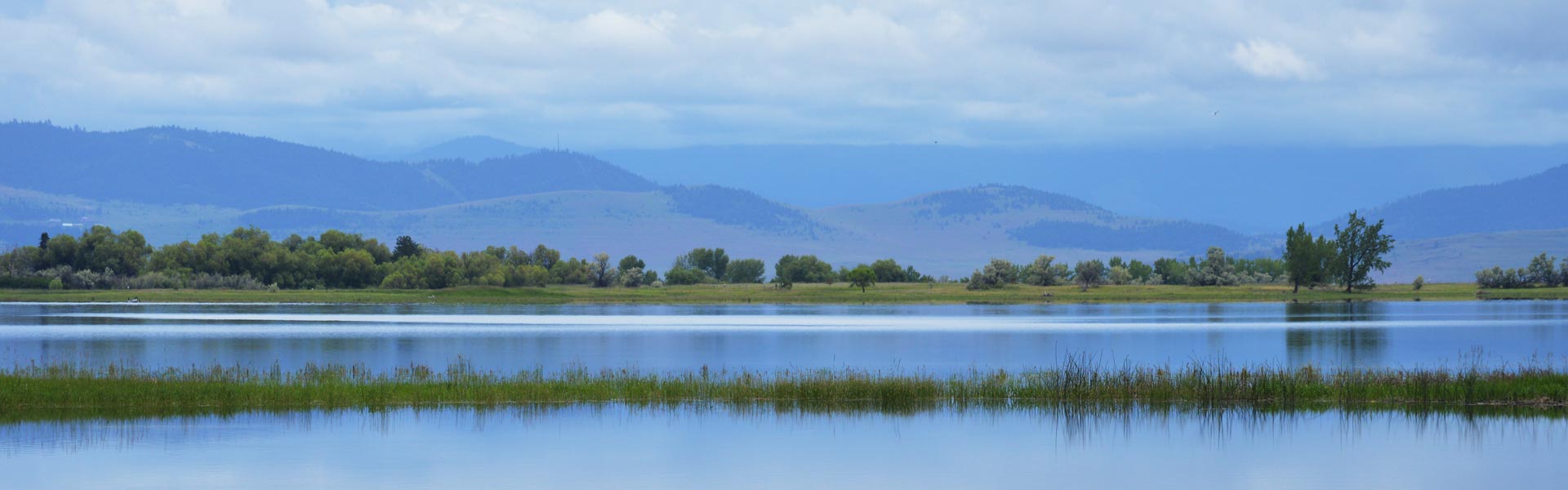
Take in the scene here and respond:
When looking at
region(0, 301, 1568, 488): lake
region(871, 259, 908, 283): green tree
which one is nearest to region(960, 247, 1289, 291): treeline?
region(871, 259, 908, 283): green tree

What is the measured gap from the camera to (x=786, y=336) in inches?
2665

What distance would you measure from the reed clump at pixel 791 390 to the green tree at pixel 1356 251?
83.4m

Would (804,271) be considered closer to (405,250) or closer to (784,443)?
(405,250)

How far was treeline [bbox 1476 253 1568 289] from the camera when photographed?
12094cm

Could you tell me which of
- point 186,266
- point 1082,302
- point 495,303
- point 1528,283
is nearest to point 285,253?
point 186,266

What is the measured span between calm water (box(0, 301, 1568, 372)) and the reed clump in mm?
8697

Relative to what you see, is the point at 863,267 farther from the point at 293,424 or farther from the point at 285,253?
the point at 293,424

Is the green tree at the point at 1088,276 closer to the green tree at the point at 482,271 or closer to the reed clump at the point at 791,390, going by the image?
the green tree at the point at 482,271

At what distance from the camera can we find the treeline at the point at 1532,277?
397 ft

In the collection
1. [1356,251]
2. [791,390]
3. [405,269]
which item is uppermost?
[1356,251]

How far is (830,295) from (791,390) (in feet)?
282

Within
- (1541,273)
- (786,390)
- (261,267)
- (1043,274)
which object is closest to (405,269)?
(261,267)

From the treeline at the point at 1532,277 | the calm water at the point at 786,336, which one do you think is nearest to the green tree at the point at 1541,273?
the treeline at the point at 1532,277

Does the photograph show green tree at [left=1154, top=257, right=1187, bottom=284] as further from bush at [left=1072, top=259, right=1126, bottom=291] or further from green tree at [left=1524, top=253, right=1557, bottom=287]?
green tree at [left=1524, top=253, right=1557, bottom=287]
